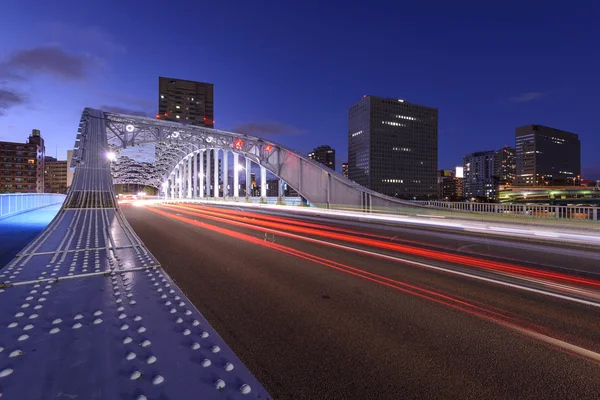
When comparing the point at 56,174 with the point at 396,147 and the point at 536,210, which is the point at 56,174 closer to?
the point at 396,147

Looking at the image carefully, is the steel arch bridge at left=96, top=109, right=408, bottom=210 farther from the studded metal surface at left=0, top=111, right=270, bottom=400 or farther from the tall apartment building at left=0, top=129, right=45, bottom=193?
the tall apartment building at left=0, top=129, right=45, bottom=193

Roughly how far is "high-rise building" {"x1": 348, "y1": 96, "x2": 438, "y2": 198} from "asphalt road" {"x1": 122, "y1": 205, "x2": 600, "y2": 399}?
176741mm

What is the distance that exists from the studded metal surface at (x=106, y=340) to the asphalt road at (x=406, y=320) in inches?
16.3

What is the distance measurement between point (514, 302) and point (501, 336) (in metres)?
1.44

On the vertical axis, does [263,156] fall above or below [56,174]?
below

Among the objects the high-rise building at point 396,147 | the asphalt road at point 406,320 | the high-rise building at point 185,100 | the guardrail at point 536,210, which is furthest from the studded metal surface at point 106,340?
the high-rise building at point 396,147

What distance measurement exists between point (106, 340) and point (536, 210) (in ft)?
68.7

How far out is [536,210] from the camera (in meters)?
17.1

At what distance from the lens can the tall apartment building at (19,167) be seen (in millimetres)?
109062

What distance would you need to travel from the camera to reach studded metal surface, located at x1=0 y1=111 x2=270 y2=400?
2314 millimetres

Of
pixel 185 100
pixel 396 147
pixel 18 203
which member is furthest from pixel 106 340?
pixel 396 147

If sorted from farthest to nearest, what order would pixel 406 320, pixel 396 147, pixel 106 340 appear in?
pixel 396 147
pixel 406 320
pixel 106 340

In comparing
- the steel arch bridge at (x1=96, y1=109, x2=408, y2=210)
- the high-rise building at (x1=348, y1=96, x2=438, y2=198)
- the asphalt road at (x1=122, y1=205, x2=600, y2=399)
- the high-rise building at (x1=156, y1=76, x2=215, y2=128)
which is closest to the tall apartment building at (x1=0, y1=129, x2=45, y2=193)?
the high-rise building at (x1=156, y1=76, x2=215, y2=128)

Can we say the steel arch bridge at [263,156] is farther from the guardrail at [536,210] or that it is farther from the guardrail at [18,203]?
the guardrail at [18,203]
